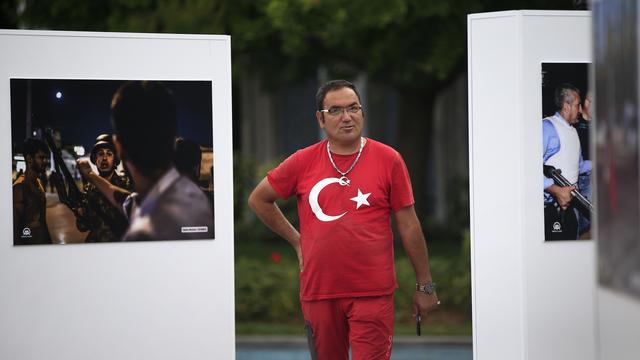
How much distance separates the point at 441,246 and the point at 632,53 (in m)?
14.6

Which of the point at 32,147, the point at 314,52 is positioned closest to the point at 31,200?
the point at 32,147

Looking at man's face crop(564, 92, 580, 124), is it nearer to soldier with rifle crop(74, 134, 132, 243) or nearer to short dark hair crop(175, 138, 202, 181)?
short dark hair crop(175, 138, 202, 181)

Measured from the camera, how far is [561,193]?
20.4ft

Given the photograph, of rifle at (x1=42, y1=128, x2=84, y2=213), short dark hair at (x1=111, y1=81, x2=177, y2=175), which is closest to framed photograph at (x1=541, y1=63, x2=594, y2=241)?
short dark hair at (x1=111, y1=81, x2=177, y2=175)

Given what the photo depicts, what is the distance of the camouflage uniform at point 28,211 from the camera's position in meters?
6.22

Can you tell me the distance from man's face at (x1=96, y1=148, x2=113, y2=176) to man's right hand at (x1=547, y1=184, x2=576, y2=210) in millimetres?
2705

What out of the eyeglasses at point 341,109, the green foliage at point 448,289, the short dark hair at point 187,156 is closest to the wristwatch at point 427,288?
the eyeglasses at point 341,109

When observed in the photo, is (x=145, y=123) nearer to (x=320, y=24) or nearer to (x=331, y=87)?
(x=331, y=87)

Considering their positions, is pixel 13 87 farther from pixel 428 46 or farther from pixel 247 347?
pixel 428 46

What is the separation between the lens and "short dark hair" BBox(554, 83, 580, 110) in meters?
6.18

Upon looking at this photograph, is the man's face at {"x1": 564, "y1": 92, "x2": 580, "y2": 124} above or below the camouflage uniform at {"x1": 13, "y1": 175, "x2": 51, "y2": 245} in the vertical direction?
above

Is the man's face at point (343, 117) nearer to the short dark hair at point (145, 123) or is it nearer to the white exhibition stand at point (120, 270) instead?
the white exhibition stand at point (120, 270)

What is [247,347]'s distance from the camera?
11164mm

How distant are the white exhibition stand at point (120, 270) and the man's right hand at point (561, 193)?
2.01 meters
